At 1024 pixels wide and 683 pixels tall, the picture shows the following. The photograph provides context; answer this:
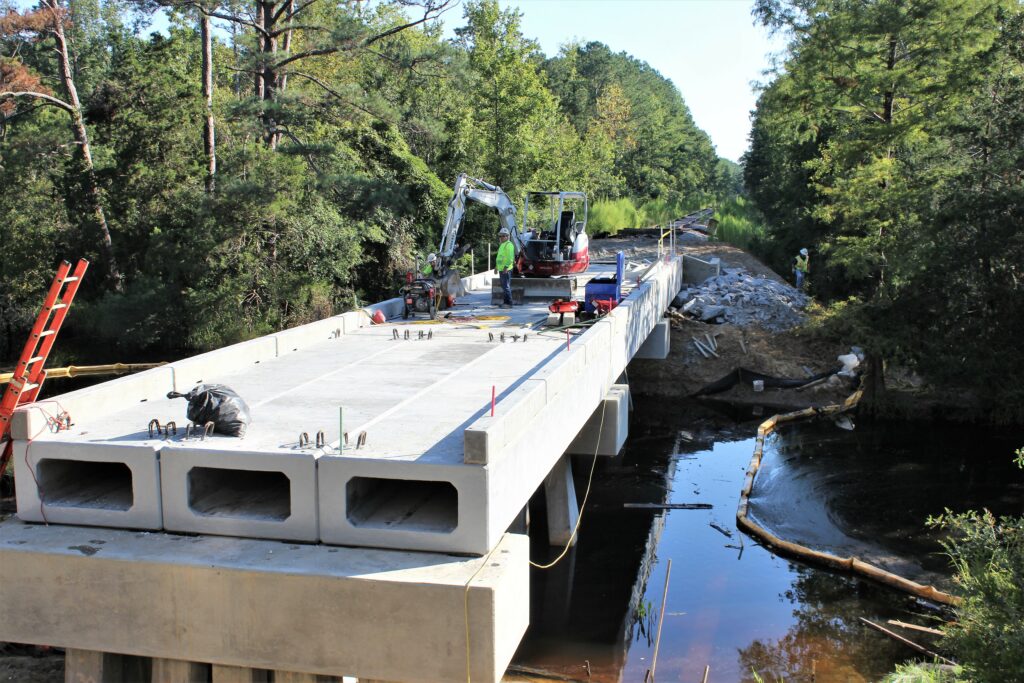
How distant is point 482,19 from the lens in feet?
127

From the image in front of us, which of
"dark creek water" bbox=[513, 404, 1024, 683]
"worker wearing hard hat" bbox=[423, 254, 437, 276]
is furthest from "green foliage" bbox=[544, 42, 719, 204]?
"dark creek water" bbox=[513, 404, 1024, 683]

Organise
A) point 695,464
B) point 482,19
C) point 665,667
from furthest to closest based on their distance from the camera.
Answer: point 482,19, point 695,464, point 665,667

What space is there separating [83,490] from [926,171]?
2011 centimetres

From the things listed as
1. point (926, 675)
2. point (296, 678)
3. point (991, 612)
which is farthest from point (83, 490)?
point (991, 612)

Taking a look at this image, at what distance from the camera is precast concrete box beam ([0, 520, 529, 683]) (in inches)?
356

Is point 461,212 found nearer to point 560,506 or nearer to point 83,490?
point 560,506

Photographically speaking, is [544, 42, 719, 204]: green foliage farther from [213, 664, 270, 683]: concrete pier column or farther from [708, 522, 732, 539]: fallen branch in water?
[213, 664, 270, 683]: concrete pier column

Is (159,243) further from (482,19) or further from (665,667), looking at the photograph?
(665,667)

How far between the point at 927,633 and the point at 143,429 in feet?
33.6

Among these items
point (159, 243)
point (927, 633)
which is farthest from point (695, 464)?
point (159, 243)

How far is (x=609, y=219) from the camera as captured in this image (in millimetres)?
46875

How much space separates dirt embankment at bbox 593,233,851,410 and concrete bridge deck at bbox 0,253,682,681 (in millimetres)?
16160

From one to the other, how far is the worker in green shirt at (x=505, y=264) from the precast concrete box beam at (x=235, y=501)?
491 inches

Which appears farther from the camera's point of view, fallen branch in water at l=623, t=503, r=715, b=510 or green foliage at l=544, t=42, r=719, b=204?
green foliage at l=544, t=42, r=719, b=204
